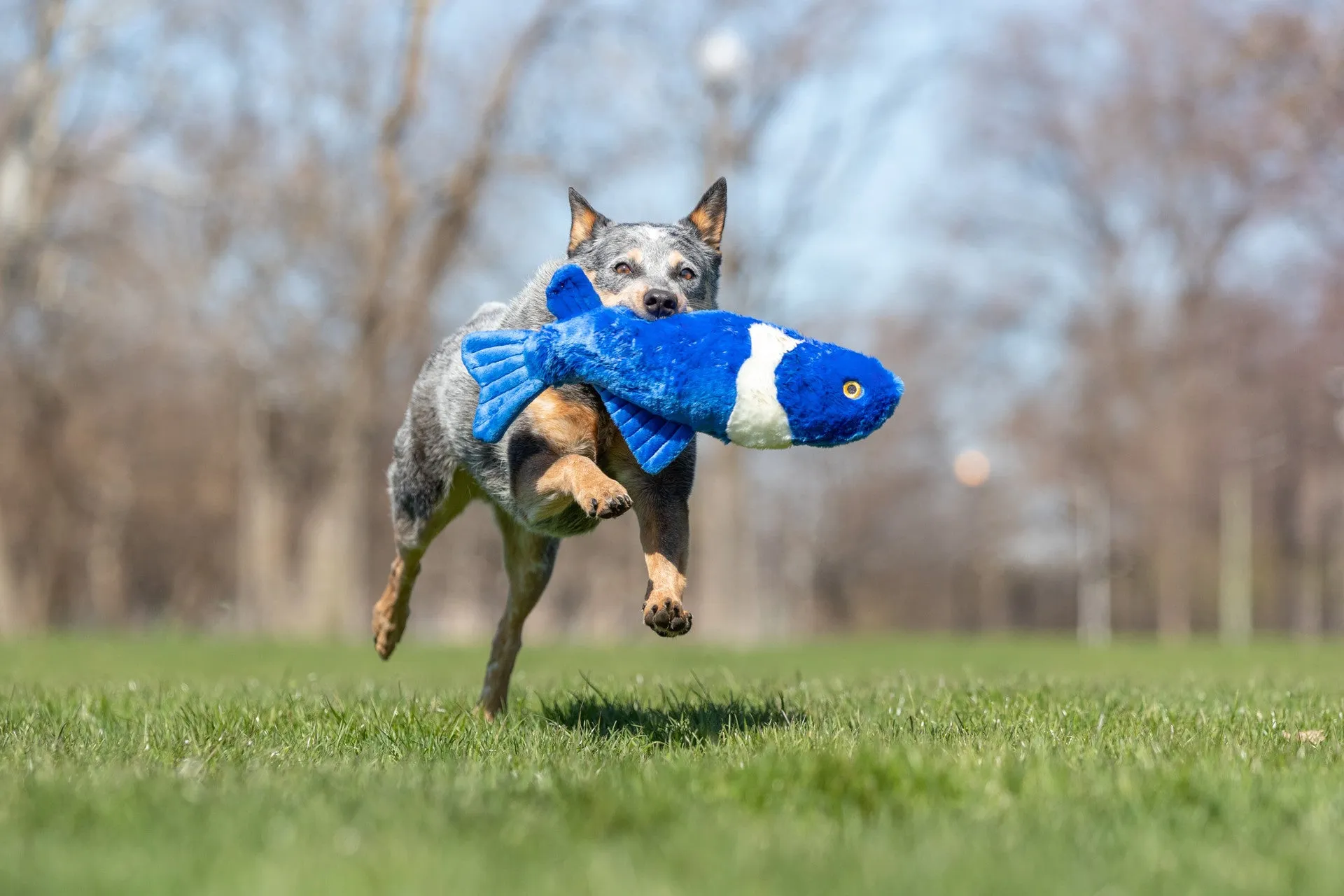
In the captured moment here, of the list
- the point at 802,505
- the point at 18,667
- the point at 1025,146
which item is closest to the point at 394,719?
the point at 18,667

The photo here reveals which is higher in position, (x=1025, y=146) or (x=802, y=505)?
(x=1025, y=146)

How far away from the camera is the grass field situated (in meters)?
2.69

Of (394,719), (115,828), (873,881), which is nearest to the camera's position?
(873,881)

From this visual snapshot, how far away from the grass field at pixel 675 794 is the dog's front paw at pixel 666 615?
40cm

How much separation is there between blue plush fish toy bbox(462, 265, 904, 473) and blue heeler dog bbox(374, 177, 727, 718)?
0.78 ft

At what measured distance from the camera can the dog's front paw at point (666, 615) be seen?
464cm

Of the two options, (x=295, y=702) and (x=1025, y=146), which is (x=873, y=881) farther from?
(x=1025, y=146)

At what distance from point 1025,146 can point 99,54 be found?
24032 mm

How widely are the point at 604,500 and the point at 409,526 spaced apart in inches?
88.0

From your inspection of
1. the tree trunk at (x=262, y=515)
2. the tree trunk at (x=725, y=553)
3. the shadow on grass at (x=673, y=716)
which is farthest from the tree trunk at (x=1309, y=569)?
the shadow on grass at (x=673, y=716)

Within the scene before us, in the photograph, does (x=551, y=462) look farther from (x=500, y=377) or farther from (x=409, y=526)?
(x=409, y=526)

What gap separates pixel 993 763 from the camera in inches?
152

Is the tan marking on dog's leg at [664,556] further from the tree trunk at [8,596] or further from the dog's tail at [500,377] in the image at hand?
the tree trunk at [8,596]

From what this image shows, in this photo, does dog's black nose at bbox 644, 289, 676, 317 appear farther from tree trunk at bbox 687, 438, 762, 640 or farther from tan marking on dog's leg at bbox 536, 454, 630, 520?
tree trunk at bbox 687, 438, 762, 640
